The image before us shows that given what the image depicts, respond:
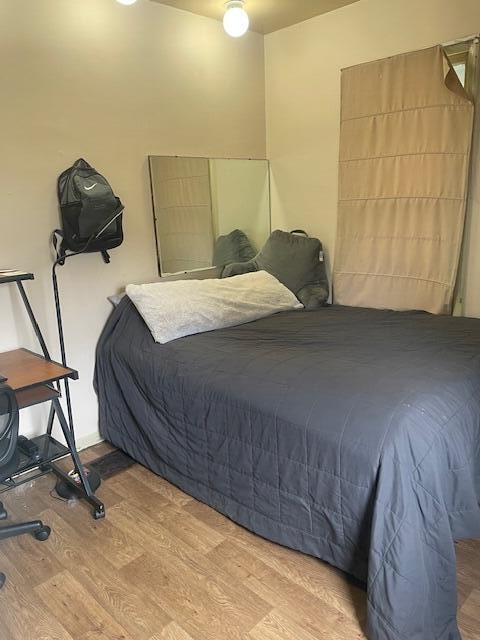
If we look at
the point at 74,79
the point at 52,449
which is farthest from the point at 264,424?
the point at 74,79

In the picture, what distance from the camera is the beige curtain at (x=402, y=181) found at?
8.45 feet

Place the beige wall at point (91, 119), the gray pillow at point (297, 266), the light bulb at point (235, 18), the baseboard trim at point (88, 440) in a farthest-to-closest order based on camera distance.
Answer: the gray pillow at point (297, 266)
the baseboard trim at point (88, 440)
the light bulb at point (235, 18)
the beige wall at point (91, 119)

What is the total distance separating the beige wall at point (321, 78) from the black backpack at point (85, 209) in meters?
1.47

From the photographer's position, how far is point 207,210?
3172 mm

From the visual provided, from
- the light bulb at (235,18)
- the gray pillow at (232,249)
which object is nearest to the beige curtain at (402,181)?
the gray pillow at (232,249)

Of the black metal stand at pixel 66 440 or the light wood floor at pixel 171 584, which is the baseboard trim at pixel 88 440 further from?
the light wood floor at pixel 171 584

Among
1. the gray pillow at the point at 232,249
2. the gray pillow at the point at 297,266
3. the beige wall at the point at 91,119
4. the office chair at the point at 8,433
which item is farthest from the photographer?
the gray pillow at the point at 232,249

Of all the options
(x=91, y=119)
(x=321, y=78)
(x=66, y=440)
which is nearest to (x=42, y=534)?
(x=66, y=440)

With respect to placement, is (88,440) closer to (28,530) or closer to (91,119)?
(28,530)

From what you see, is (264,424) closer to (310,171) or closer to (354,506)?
(354,506)

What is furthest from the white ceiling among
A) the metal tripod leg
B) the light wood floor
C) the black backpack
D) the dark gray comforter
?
the light wood floor

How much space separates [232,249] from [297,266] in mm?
484

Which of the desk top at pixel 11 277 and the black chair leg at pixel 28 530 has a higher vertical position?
the desk top at pixel 11 277

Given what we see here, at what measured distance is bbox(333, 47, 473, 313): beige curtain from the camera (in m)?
2.57
